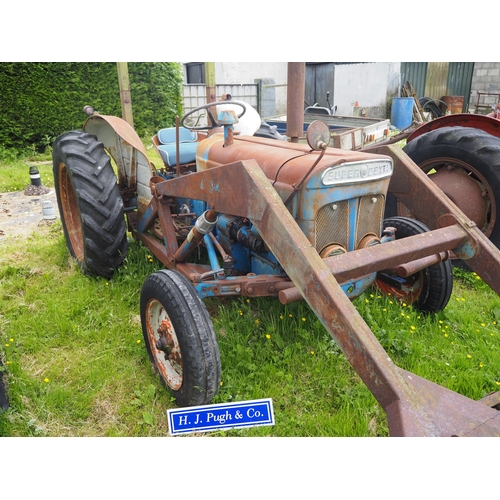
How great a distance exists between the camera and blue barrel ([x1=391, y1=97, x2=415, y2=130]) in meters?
12.9

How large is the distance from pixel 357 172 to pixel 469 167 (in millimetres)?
1793

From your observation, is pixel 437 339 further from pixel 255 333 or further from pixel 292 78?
pixel 292 78

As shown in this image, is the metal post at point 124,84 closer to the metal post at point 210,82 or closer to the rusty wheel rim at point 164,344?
the metal post at point 210,82

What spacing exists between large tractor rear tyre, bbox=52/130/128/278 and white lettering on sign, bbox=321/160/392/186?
167 centimetres

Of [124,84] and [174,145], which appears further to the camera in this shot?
[124,84]

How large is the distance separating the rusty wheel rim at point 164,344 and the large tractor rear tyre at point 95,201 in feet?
3.20

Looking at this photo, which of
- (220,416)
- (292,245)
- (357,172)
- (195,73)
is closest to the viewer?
(292,245)

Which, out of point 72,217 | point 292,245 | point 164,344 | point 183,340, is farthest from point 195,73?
point 292,245

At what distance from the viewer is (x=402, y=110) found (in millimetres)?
13016

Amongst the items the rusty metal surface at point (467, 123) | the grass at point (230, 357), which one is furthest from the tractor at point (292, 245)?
the rusty metal surface at point (467, 123)

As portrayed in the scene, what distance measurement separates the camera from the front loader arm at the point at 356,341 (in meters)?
1.62

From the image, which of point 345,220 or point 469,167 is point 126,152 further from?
point 469,167

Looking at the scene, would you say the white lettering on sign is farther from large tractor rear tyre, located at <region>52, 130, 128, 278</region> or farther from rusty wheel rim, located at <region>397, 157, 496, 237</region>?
large tractor rear tyre, located at <region>52, 130, 128, 278</region>

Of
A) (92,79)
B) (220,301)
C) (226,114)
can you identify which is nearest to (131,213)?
(220,301)
